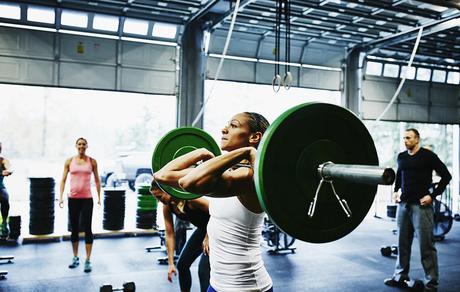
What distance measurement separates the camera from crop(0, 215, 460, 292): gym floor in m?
3.71

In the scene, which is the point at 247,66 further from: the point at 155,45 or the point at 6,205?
the point at 6,205

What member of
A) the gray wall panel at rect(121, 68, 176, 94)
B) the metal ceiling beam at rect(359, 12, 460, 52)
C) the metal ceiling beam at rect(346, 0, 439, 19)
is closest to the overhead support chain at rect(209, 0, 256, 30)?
the gray wall panel at rect(121, 68, 176, 94)

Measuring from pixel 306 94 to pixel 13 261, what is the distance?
5131mm

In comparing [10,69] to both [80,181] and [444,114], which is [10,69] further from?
Answer: [444,114]

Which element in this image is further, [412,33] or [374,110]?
[374,110]

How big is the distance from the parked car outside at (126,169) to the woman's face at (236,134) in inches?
338

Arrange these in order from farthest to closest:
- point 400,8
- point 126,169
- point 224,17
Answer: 1. point 126,169
2. point 224,17
3. point 400,8

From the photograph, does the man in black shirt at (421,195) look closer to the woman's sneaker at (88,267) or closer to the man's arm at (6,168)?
the woman's sneaker at (88,267)

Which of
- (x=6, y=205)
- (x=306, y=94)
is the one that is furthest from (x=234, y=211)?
(x=306, y=94)

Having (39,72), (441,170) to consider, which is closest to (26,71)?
(39,72)

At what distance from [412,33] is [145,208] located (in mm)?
4639

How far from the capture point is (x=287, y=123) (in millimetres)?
963

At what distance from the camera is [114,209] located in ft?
18.9

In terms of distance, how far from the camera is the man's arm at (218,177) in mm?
1076
